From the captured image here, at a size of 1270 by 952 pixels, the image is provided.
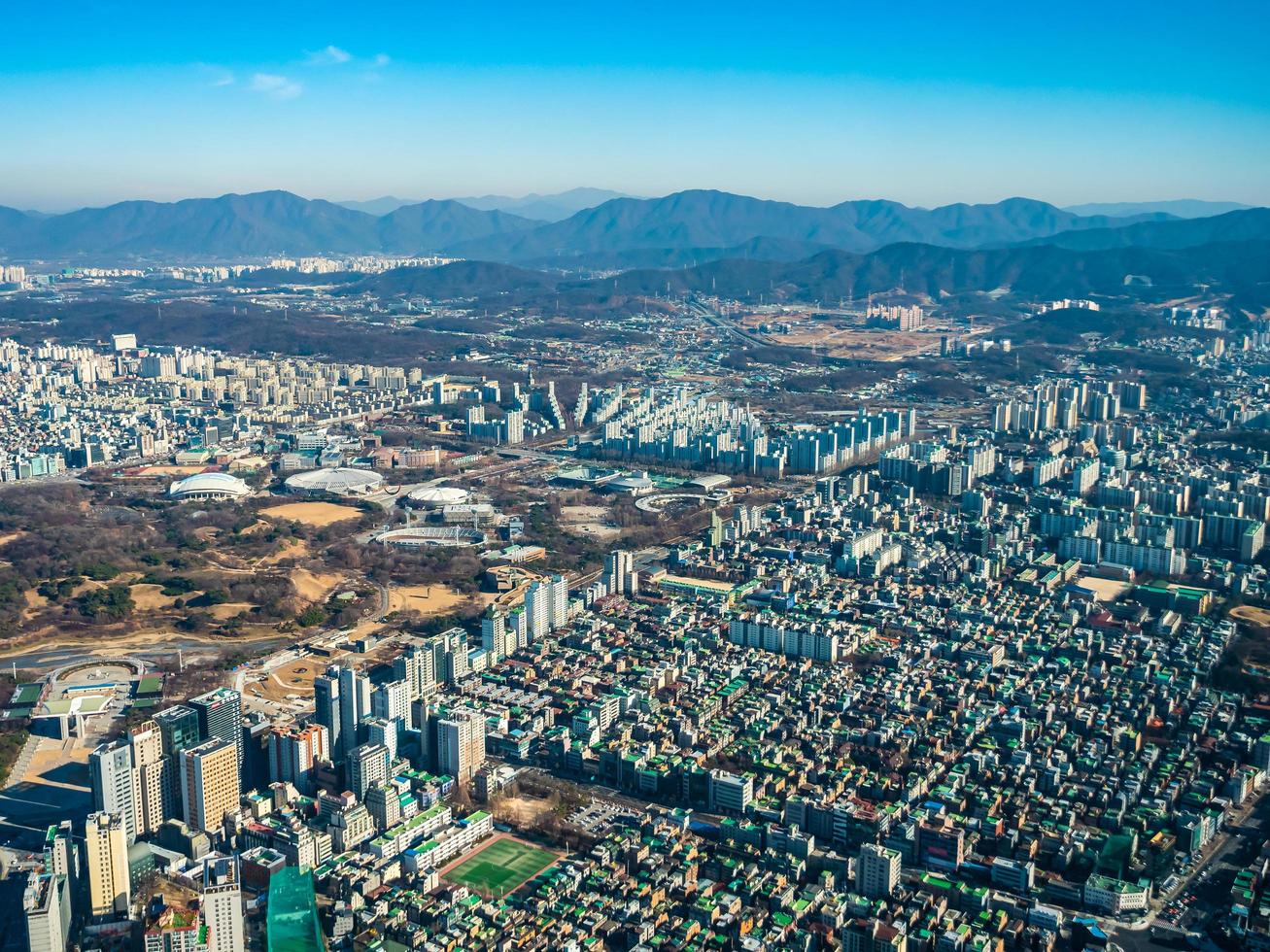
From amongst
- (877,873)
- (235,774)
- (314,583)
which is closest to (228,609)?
(314,583)

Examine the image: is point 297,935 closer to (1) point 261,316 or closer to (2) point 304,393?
(2) point 304,393

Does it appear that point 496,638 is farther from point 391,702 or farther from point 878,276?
point 878,276

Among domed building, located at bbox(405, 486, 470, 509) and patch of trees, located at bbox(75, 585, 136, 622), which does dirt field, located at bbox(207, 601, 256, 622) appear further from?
domed building, located at bbox(405, 486, 470, 509)

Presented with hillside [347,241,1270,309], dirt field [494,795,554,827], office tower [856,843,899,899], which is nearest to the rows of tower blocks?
dirt field [494,795,554,827]

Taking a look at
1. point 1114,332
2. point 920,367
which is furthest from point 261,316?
point 1114,332

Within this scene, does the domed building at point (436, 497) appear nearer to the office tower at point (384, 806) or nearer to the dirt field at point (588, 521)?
the dirt field at point (588, 521)
